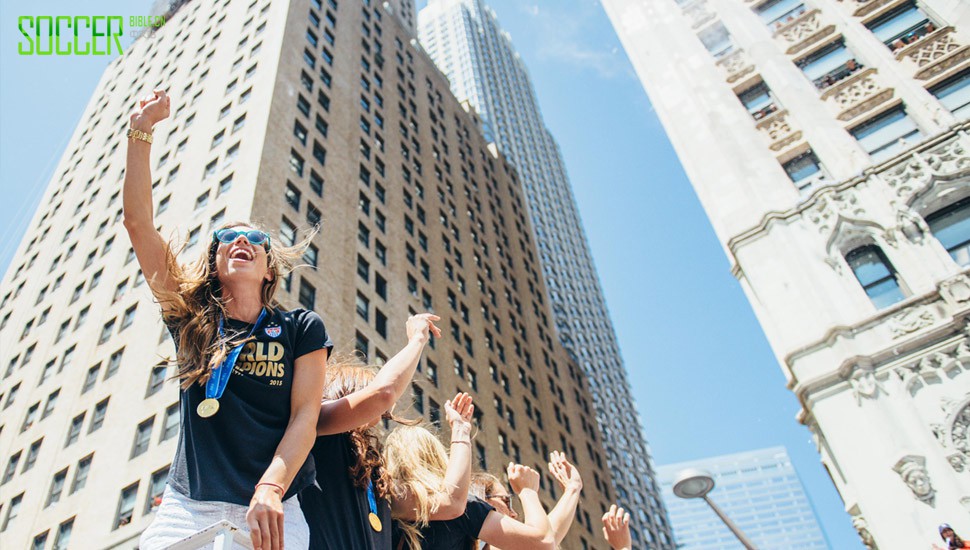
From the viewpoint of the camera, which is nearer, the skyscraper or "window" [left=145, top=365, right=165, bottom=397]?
"window" [left=145, top=365, right=165, bottom=397]

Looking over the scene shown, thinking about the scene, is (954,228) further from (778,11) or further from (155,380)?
(155,380)

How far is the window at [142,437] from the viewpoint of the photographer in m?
26.6

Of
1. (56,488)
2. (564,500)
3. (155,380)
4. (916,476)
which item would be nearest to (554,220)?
(155,380)

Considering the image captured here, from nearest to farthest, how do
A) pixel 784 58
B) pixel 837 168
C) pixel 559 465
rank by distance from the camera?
pixel 559 465, pixel 837 168, pixel 784 58

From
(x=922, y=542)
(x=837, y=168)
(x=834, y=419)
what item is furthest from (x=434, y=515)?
(x=837, y=168)

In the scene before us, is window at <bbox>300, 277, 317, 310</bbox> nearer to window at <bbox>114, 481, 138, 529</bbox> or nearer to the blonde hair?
window at <bbox>114, 481, 138, 529</bbox>

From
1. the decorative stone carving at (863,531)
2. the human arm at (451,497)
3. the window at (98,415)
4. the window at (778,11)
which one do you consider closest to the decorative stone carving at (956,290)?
the decorative stone carving at (863,531)

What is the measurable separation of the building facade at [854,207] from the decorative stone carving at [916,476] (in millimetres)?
27

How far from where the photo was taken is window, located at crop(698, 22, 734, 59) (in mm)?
25602

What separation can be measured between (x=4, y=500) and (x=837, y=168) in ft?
112

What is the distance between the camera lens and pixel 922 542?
13.5 m

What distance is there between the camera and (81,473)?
93.1 feet

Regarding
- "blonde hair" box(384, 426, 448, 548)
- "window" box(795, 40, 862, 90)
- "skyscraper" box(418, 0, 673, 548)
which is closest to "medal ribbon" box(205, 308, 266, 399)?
"blonde hair" box(384, 426, 448, 548)

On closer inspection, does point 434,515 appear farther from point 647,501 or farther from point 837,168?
point 647,501
